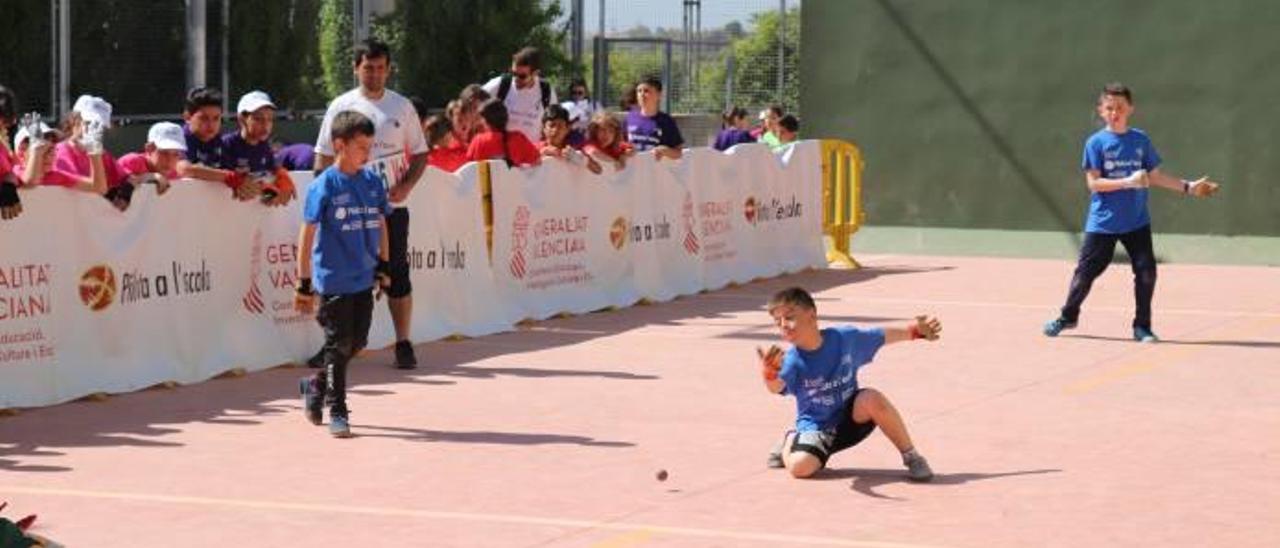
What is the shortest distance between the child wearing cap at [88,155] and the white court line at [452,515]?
351 cm

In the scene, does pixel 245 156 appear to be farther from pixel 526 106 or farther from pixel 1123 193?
pixel 1123 193

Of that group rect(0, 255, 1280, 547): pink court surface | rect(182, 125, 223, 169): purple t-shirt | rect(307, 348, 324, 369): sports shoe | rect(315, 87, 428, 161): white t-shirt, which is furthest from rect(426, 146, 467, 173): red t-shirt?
rect(182, 125, 223, 169): purple t-shirt

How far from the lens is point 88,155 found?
13828 millimetres

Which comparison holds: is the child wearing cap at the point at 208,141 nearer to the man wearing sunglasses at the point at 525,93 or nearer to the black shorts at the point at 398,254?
the black shorts at the point at 398,254

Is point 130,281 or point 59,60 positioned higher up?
point 59,60

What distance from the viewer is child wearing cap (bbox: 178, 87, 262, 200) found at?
48.8ft

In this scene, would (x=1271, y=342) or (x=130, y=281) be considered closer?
(x=130, y=281)

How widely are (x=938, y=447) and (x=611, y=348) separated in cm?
487

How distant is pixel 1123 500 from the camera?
1024cm

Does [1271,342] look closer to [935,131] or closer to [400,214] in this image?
[400,214]

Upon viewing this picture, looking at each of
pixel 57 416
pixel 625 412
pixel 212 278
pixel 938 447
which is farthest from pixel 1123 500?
pixel 212 278

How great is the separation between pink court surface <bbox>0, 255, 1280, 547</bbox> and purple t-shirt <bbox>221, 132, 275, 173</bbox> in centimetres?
121

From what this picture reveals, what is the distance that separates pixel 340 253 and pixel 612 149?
7.72m

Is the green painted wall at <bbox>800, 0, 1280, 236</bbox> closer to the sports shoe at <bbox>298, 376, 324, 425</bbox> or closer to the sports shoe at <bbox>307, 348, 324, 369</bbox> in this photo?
the sports shoe at <bbox>307, 348, 324, 369</bbox>
